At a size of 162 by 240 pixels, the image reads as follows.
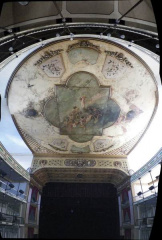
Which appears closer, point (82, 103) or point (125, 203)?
point (125, 203)

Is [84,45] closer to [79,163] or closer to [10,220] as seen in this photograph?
[79,163]

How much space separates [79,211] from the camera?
34.4 feet

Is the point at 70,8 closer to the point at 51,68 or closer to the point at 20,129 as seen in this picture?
the point at 51,68

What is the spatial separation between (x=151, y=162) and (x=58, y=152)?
14.5ft

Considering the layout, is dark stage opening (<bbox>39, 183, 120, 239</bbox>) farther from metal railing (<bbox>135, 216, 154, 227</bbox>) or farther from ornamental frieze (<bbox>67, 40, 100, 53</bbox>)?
ornamental frieze (<bbox>67, 40, 100, 53</bbox>)

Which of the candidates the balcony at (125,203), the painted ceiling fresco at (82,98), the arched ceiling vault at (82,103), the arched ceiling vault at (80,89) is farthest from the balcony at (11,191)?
the balcony at (125,203)

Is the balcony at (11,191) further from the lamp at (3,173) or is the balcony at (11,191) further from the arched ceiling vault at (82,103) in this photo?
the arched ceiling vault at (82,103)

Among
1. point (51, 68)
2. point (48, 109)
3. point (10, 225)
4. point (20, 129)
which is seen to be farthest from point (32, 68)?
point (10, 225)

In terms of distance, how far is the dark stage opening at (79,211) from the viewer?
9641mm

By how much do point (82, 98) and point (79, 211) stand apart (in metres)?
4.82

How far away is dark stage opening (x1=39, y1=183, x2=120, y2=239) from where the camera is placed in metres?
9.64

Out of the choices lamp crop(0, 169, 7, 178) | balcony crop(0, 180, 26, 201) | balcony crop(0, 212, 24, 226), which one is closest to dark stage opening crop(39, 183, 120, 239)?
balcony crop(0, 212, 24, 226)

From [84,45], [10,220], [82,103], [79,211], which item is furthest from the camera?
[82,103]

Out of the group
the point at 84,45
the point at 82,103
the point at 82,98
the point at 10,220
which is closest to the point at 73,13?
the point at 84,45
